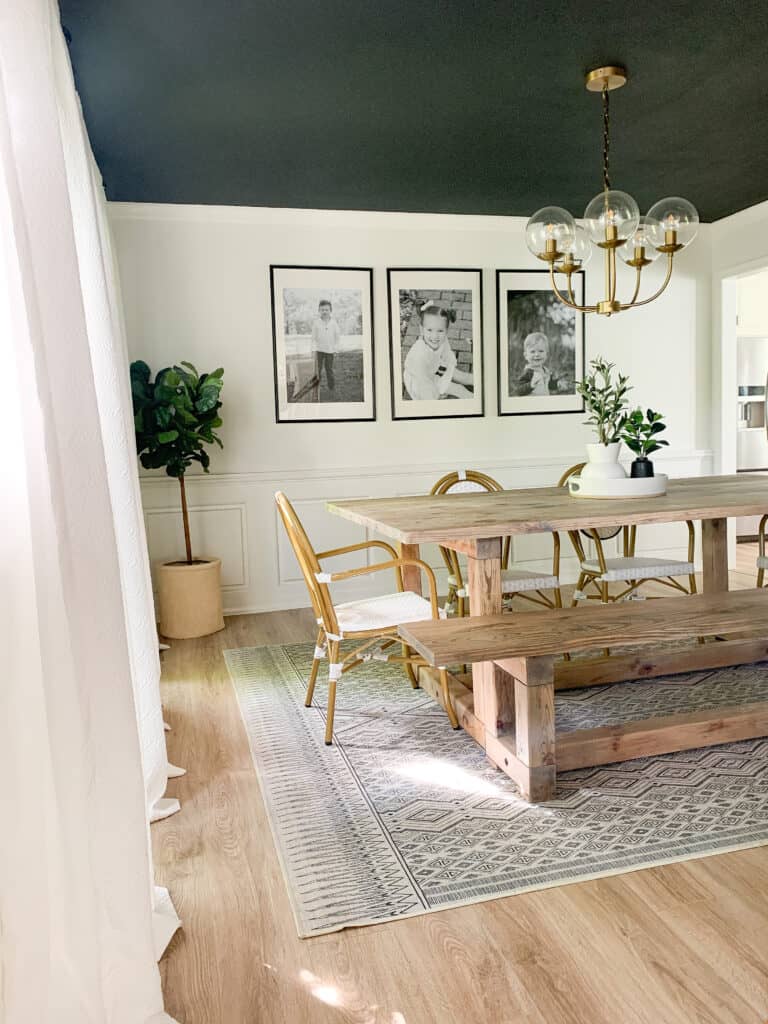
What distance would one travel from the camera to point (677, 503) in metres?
2.98

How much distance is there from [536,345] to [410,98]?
7.86ft

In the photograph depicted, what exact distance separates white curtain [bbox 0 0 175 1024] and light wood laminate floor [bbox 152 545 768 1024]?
0.87ft

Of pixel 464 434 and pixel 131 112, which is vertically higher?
pixel 131 112

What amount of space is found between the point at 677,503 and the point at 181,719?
213cm

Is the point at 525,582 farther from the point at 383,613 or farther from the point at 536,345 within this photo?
the point at 536,345

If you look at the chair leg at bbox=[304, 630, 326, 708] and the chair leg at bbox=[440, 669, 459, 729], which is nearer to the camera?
the chair leg at bbox=[440, 669, 459, 729]

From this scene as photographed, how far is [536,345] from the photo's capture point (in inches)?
211

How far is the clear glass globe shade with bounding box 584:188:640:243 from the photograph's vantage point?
3.03 metres

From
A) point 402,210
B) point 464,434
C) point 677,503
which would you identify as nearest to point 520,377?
point 464,434

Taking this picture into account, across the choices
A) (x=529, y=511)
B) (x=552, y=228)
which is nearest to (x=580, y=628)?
(x=529, y=511)

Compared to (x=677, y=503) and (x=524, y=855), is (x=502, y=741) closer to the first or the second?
(x=524, y=855)

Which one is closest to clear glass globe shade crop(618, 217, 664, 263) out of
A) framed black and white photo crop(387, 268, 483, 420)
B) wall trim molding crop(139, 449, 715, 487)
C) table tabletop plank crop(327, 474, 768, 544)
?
table tabletop plank crop(327, 474, 768, 544)

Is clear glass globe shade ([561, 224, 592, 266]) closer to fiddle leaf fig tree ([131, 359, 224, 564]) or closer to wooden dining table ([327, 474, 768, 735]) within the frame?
wooden dining table ([327, 474, 768, 735])

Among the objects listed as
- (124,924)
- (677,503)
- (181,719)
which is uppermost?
(677,503)
